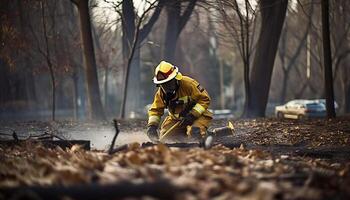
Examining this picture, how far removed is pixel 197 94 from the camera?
9695 millimetres

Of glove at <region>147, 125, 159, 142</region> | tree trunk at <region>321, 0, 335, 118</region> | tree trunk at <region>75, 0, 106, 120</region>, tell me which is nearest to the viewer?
glove at <region>147, 125, 159, 142</region>

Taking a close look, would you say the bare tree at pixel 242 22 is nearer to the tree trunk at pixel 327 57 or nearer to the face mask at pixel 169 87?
the tree trunk at pixel 327 57

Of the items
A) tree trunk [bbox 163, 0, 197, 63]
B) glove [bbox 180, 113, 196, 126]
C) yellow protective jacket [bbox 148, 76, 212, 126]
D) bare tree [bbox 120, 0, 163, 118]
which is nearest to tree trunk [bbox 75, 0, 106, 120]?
bare tree [bbox 120, 0, 163, 118]

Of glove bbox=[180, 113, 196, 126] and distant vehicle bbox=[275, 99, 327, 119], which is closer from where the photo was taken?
glove bbox=[180, 113, 196, 126]

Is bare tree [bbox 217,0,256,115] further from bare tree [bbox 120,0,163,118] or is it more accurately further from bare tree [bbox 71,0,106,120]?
bare tree [bbox 71,0,106,120]

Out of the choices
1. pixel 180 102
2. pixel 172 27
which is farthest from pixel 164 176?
pixel 172 27

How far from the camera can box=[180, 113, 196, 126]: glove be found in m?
9.60

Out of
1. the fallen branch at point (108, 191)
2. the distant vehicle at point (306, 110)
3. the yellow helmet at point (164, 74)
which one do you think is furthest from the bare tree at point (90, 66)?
the fallen branch at point (108, 191)

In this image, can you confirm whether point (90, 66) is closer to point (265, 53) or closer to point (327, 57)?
point (265, 53)

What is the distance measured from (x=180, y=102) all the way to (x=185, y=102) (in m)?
0.09

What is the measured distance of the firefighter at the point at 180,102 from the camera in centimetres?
948

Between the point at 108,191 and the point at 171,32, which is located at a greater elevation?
the point at 171,32

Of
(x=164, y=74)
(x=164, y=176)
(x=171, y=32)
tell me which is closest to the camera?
(x=164, y=176)

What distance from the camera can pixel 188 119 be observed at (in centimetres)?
967
